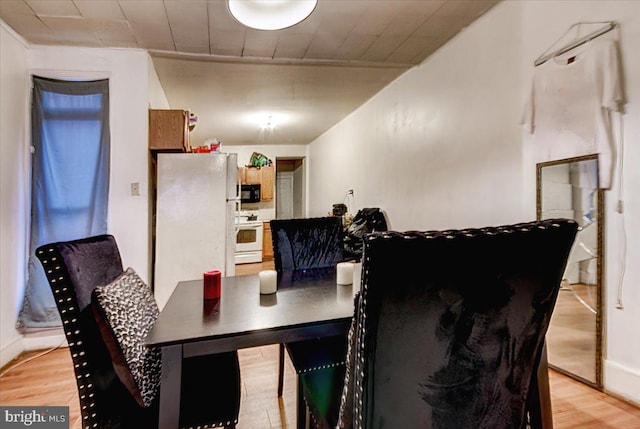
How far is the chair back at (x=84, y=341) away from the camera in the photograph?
965 millimetres

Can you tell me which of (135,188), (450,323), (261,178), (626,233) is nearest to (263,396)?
(450,323)

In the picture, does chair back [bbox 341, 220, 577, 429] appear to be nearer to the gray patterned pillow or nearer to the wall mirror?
the gray patterned pillow

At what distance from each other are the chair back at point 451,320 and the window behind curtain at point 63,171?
9.46 feet

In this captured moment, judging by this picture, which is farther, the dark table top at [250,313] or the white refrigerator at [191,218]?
the white refrigerator at [191,218]

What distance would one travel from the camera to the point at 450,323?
2.53ft

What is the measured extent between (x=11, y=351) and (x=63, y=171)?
1424mm

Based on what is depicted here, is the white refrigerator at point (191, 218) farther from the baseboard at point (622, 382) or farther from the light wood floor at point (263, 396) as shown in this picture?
the baseboard at point (622, 382)

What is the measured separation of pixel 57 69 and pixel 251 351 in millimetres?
2841

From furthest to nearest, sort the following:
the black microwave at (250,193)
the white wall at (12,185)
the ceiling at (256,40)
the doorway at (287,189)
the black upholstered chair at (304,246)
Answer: the doorway at (287,189)
the black microwave at (250,193)
the white wall at (12,185)
the ceiling at (256,40)
the black upholstered chair at (304,246)

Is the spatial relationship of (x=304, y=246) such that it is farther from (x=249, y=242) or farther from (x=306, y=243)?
(x=249, y=242)

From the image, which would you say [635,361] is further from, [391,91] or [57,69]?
[57,69]

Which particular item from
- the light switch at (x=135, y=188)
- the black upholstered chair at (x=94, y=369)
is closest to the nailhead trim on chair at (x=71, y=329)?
the black upholstered chair at (x=94, y=369)

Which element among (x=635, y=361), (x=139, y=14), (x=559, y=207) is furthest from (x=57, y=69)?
(x=635, y=361)

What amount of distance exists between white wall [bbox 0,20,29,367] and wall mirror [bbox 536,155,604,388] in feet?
12.4
